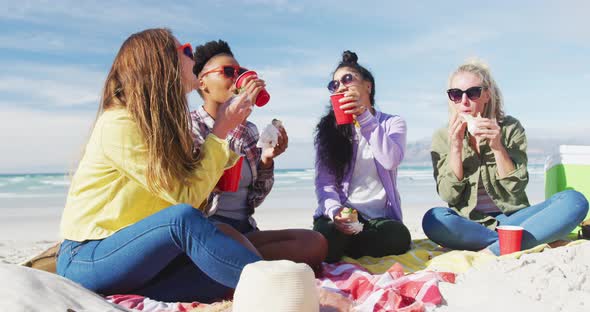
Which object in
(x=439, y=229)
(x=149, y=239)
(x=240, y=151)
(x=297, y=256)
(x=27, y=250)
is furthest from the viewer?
(x=27, y=250)

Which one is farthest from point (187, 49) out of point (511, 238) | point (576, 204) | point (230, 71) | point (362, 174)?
point (576, 204)

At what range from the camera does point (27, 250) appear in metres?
5.99

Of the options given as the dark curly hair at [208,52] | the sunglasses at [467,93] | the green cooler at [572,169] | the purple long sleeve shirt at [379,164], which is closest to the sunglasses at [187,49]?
the dark curly hair at [208,52]

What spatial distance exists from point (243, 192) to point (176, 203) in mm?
1151

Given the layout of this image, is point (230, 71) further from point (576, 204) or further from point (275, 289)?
point (576, 204)

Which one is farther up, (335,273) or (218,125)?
(218,125)

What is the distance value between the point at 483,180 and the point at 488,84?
0.81m

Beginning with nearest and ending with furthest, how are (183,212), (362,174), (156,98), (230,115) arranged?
1. (183,212)
2. (156,98)
3. (230,115)
4. (362,174)

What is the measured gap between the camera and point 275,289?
7.09ft

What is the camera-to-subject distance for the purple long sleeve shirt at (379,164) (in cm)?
400

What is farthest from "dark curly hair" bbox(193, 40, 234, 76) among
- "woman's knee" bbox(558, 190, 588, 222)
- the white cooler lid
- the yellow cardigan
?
the white cooler lid

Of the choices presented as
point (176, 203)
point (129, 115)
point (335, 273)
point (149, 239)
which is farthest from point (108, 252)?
point (335, 273)

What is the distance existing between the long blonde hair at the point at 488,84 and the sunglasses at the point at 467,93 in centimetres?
12

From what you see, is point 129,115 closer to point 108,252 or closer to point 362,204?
point 108,252
